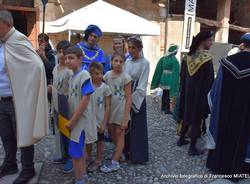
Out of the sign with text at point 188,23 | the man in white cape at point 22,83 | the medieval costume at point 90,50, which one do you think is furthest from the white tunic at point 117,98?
the sign with text at point 188,23

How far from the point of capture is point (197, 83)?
4.30 meters

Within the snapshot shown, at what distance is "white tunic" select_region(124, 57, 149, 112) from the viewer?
3.80 metres

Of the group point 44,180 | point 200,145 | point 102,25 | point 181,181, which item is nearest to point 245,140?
point 181,181

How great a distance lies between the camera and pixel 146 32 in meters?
8.12

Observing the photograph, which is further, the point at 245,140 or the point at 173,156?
the point at 173,156

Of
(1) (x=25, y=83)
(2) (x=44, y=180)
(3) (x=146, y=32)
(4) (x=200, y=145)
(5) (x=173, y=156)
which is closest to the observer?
(1) (x=25, y=83)

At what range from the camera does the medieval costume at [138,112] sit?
12.5ft

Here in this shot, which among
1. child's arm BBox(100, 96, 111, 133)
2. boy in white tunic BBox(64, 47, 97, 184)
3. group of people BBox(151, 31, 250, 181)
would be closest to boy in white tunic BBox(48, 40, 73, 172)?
boy in white tunic BBox(64, 47, 97, 184)

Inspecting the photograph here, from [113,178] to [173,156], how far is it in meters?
1.16

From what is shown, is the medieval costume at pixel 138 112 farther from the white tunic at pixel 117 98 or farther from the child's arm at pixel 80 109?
the child's arm at pixel 80 109

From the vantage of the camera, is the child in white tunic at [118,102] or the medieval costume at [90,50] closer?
the child in white tunic at [118,102]

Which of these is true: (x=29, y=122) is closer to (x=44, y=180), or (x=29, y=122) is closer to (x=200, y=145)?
(x=44, y=180)

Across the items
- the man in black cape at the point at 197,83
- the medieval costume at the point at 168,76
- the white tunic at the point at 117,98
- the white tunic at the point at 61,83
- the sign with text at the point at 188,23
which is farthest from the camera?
the sign with text at the point at 188,23

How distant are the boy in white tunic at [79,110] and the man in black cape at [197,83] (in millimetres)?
1728
